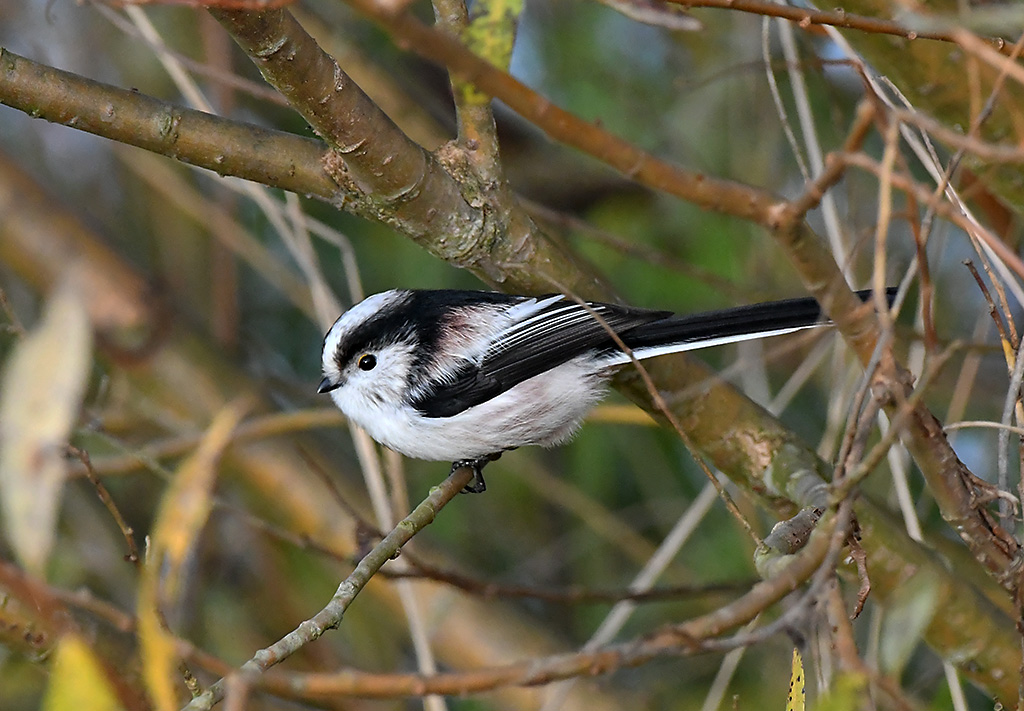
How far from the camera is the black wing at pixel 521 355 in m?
2.19

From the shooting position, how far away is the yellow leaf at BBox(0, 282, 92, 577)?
0.68 metres

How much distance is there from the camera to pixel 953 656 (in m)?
1.81

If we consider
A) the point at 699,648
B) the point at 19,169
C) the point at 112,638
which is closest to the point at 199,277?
the point at 19,169

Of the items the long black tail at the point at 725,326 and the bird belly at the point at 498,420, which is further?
the bird belly at the point at 498,420

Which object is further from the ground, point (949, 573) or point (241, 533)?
point (241, 533)

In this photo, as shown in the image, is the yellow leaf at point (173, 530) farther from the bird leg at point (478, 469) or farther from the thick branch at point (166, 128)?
the bird leg at point (478, 469)

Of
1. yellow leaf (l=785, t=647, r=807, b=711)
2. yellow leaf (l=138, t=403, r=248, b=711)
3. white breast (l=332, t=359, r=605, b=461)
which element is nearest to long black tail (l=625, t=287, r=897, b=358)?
white breast (l=332, t=359, r=605, b=461)

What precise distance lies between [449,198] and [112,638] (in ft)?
3.79

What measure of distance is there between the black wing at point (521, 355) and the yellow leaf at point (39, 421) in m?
1.53

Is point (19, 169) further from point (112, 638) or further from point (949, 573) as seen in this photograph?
point (949, 573)

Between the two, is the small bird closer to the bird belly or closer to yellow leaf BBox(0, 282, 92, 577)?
the bird belly

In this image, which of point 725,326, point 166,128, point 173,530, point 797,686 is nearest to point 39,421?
point 173,530

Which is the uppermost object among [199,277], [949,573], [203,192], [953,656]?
[203,192]

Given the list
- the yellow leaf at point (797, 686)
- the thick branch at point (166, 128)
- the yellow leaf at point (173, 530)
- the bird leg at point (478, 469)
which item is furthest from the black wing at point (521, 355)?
the yellow leaf at point (173, 530)
